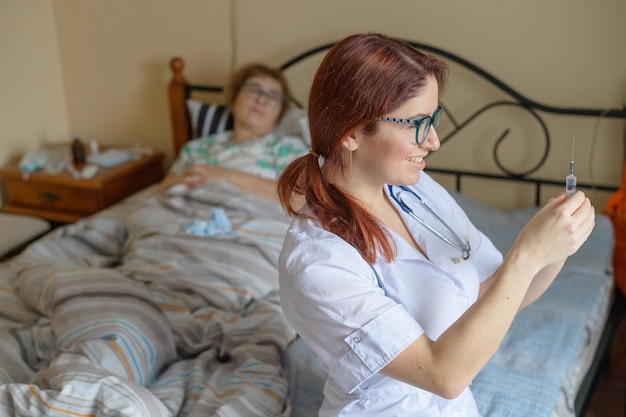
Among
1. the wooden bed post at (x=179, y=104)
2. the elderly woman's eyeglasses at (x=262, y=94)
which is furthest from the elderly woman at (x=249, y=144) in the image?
the wooden bed post at (x=179, y=104)

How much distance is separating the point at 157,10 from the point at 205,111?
512 mm

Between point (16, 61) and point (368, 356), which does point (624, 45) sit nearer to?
point (368, 356)

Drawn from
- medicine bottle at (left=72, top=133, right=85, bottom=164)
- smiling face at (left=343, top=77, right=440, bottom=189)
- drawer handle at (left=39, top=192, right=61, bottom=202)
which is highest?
smiling face at (left=343, top=77, right=440, bottom=189)

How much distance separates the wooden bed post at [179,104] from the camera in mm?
2900

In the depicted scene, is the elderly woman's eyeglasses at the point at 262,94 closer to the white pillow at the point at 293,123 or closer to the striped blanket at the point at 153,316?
the white pillow at the point at 293,123

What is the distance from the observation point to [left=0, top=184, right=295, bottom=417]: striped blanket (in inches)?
56.1

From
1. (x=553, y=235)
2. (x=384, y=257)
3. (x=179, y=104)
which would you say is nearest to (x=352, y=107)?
(x=384, y=257)

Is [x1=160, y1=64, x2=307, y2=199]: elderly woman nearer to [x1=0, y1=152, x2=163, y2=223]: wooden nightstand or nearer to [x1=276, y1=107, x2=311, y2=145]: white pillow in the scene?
[x1=276, y1=107, x2=311, y2=145]: white pillow

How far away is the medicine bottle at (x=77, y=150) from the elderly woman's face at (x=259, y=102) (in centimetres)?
76

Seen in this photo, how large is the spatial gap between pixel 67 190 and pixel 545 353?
6.62ft

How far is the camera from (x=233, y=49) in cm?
288

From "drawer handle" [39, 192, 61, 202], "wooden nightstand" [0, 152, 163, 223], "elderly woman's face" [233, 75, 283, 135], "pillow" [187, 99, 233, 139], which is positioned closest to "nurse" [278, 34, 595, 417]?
"elderly woman's face" [233, 75, 283, 135]

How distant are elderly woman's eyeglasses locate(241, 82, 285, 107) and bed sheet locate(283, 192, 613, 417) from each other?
972 mm

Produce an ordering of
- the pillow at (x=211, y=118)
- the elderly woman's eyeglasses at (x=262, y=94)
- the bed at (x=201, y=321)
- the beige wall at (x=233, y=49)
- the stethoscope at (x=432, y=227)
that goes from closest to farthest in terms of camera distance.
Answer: the stethoscope at (x=432, y=227) < the bed at (x=201, y=321) < the beige wall at (x=233, y=49) < the elderly woman's eyeglasses at (x=262, y=94) < the pillow at (x=211, y=118)
